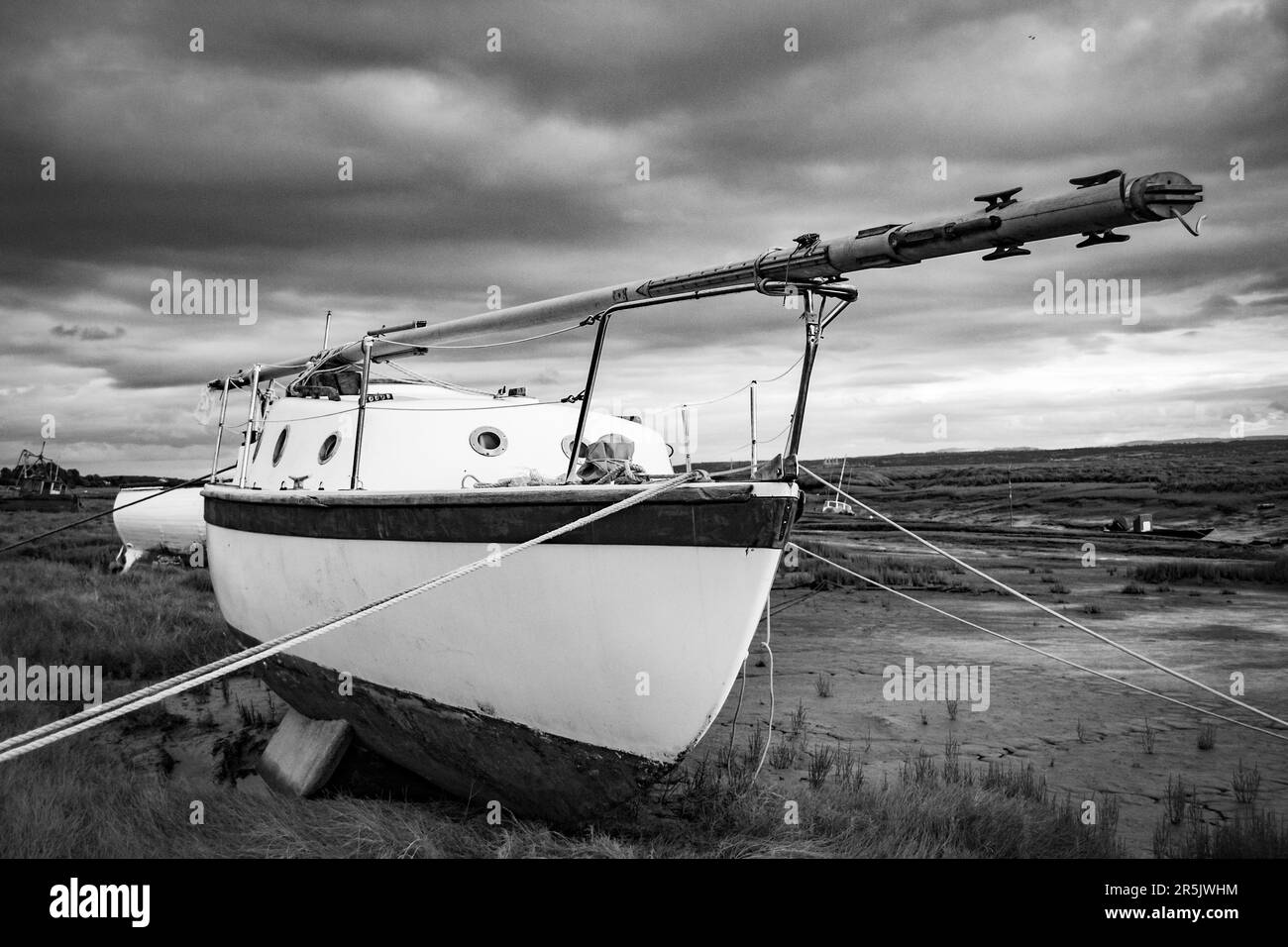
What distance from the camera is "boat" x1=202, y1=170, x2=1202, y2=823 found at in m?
4.75

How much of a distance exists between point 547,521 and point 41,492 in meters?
69.5

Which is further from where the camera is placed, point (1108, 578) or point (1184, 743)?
point (1108, 578)

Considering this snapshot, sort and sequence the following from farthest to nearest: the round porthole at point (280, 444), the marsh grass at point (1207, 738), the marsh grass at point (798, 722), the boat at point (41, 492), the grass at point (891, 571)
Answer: the boat at point (41, 492)
the grass at point (891, 571)
the round porthole at point (280, 444)
the marsh grass at point (798, 722)
the marsh grass at point (1207, 738)

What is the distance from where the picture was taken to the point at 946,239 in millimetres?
4336

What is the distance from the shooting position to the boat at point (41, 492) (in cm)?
5159

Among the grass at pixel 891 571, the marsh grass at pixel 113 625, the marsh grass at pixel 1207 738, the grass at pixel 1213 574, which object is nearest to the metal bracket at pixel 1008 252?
the marsh grass at pixel 1207 738

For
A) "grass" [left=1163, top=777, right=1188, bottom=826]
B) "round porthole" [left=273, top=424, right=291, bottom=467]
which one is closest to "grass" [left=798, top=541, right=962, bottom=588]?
"grass" [left=1163, top=777, right=1188, bottom=826]

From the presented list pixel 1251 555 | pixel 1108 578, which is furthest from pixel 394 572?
pixel 1251 555

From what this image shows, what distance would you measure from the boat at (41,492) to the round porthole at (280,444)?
47.3 metres

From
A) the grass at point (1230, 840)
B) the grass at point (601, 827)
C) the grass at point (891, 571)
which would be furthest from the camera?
the grass at point (891, 571)

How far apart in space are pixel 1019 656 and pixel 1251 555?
575 inches

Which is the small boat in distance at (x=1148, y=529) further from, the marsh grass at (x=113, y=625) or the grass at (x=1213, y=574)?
the marsh grass at (x=113, y=625)

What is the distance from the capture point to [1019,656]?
1122 cm
